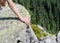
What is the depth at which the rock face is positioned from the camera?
4.52m

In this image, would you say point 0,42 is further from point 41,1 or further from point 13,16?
point 41,1

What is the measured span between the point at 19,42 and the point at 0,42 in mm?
781

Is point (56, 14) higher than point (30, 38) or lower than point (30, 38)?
lower

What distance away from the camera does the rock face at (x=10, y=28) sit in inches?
178

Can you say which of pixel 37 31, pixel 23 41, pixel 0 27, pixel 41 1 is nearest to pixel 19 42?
pixel 23 41

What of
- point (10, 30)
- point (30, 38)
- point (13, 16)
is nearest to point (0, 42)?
point (10, 30)

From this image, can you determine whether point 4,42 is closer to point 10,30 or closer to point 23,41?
point 10,30

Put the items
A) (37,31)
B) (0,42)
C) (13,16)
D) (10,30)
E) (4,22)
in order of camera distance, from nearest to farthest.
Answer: (0,42)
(10,30)
(4,22)
(13,16)
(37,31)

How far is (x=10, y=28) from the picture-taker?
475cm

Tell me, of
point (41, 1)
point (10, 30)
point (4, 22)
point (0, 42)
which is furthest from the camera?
point (41, 1)

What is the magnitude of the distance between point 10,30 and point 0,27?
177 mm

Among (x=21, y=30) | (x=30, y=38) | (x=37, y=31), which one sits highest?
(x=21, y=30)

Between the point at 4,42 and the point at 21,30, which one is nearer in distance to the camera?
the point at 4,42

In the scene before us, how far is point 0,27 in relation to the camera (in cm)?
474
